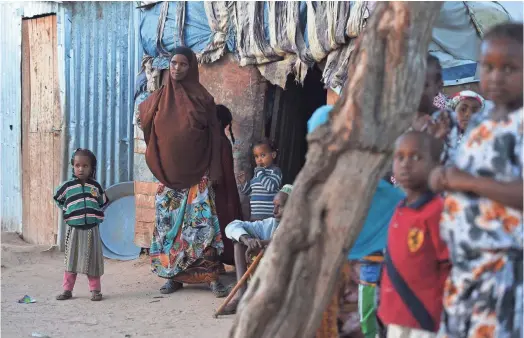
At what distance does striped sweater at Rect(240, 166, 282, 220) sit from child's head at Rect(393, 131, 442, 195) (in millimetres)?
3379

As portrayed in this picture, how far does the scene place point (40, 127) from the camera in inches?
375

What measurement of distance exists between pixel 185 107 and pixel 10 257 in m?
3.69

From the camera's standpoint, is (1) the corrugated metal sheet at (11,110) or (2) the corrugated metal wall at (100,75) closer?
(2) the corrugated metal wall at (100,75)

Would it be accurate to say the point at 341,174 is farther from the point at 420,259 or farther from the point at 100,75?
the point at 100,75

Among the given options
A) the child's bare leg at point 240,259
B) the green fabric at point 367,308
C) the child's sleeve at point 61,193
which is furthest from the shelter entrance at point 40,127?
the green fabric at point 367,308

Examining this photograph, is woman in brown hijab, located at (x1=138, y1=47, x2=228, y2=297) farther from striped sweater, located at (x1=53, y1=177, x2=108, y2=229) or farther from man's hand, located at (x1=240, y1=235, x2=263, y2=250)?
man's hand, located at (x1=240, y1=235, x2=263, y2=250)

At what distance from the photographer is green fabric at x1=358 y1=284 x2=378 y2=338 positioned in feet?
11.4

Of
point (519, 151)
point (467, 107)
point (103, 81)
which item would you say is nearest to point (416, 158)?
point (519, 151)

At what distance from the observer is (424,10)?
2.65m

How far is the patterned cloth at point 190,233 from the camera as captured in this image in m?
6.41

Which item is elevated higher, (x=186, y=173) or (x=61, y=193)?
(x=186, y=173)

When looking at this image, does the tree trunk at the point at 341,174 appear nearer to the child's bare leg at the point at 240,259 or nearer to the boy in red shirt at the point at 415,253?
the boy in red shirt at the point at 415,253

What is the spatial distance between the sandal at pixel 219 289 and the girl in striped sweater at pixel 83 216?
0.99 metres

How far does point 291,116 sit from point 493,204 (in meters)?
5.55
